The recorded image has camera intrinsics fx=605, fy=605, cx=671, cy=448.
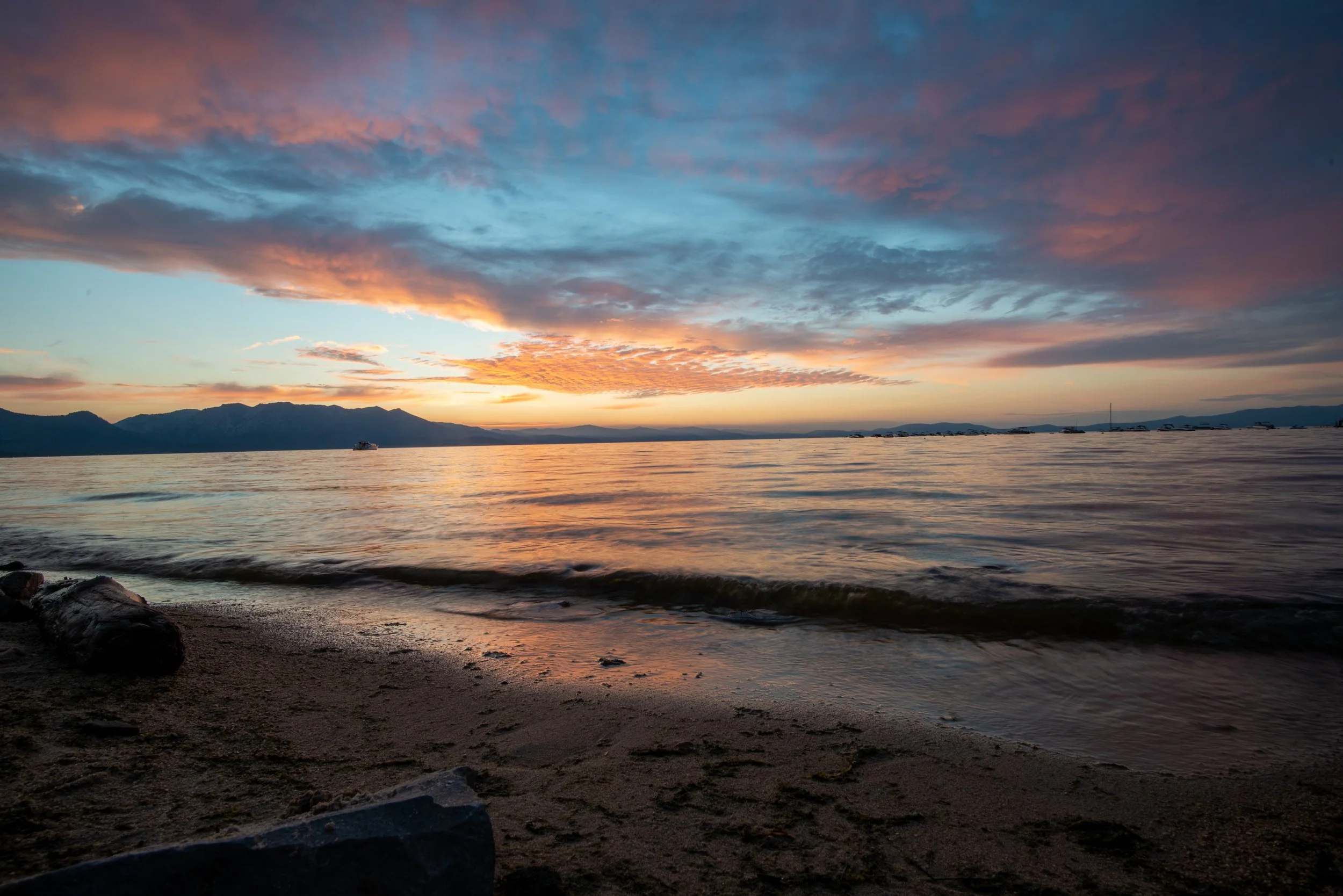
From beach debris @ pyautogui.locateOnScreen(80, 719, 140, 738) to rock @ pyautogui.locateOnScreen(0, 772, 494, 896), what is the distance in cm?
305

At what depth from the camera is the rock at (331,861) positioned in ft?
6.46

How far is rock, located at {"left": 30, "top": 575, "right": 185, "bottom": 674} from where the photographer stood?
5570mm

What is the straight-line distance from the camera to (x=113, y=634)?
5.61m

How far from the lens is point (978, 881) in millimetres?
2736

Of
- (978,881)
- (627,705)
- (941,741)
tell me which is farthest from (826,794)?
(627,705)

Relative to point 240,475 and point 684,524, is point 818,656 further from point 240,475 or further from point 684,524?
point 240,475

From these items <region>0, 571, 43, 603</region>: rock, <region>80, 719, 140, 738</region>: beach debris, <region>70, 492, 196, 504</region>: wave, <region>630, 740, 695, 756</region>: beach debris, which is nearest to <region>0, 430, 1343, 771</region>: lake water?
<region>630, 740, 695, 756</region>: beach debris

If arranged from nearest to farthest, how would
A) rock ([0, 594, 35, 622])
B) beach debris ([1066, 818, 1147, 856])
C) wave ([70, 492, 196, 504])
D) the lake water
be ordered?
beach debris ([1066, 818, 1147, 856])
the lake water
rock ([0, 594, 35, 622])
wave ([70, 492, 196, 504])

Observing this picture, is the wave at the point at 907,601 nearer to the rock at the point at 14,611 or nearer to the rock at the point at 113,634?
the rock at the point at 14,611

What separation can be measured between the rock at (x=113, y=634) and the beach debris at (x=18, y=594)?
162cm

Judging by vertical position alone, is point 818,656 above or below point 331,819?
below

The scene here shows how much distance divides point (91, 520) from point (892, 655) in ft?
84.0

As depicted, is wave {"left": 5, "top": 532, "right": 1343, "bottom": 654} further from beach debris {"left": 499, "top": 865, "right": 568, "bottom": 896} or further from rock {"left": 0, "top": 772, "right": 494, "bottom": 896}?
rock {"left": 0, "top": 772, "right": 494, "bottom": 896}

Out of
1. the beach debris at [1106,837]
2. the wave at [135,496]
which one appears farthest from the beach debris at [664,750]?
the wave at [135,496]
